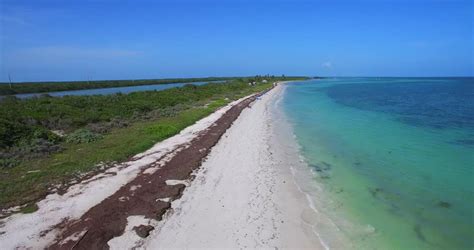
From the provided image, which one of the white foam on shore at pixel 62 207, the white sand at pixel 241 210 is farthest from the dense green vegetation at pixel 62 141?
the white sand at pixel 241 210

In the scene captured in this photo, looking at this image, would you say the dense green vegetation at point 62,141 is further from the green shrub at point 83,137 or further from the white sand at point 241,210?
the white sand at point 241,210

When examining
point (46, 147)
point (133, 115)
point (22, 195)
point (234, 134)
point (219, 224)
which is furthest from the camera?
point (133, 115)

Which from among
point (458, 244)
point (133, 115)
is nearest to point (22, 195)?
point (458, 244)

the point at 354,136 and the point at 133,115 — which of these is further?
the point at 133,115

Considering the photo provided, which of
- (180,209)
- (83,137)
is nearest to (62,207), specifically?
(180,209)

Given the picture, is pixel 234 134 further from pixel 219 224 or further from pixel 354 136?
pixel 219 224
